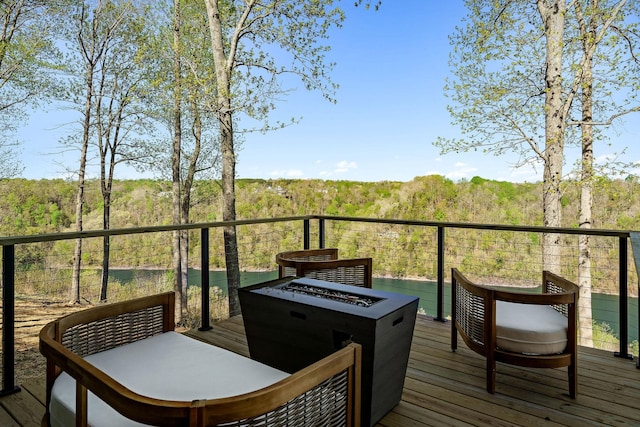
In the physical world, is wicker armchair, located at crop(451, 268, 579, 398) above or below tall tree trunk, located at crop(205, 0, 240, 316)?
below

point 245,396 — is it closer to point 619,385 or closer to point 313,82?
point 619,385

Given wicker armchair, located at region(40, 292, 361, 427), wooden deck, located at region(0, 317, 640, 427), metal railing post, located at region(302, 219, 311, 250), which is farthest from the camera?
metal railing post, located at region(302, 219, 311, 250)

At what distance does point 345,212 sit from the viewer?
14.9 meters

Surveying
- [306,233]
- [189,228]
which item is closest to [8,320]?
[189,228]

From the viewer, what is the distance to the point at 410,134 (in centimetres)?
1692

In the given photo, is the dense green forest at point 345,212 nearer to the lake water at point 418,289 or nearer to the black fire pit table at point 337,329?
the lake water at point 418,289

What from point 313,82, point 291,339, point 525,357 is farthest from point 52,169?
point 525,357

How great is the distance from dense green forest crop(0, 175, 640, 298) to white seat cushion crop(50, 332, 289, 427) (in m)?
4.81

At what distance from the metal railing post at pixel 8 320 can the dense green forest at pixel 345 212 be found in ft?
14.2

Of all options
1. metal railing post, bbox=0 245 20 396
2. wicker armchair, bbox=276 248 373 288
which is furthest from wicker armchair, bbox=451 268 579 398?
metal railing post, bbox=0 245 20 396

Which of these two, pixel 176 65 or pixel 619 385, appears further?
pixel 176 65

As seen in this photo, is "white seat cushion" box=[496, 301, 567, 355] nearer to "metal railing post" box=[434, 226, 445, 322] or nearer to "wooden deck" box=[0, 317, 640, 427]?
"wooden deck" box=[0, 317, 640, 427]

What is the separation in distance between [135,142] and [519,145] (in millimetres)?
9087

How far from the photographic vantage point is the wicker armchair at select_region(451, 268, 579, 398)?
2164mm
